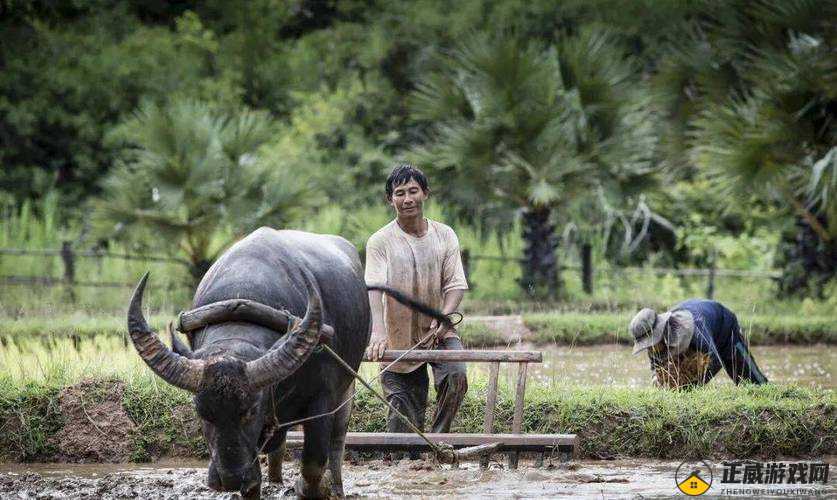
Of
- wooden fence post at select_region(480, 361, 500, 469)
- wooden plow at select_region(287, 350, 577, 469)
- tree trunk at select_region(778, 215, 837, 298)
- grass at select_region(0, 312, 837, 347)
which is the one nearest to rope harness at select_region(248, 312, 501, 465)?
wooden plow at select_region(287, 350, 577, 469)

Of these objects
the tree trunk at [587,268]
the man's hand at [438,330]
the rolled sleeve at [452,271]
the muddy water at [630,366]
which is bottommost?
the muddy water at [630,366]

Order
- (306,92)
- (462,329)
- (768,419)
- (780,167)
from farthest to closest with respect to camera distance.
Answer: (306,92)
(780,167)
(462,329)
(768,419)

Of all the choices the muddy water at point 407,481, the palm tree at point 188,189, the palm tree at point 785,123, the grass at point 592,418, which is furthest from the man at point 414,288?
the palm tree at point 188,189

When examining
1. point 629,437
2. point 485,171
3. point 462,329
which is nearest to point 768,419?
point 629,437

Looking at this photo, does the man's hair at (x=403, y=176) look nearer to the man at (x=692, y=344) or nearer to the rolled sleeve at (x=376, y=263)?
the rolled sleeve at (x=376, y=263)

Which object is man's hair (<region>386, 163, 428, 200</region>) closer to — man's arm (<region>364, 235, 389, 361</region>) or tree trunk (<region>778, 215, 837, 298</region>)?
man's arm (<region>364, 235, 389, 361</region>)

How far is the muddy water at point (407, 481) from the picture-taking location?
277 inches

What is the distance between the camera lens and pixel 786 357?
1419 cm

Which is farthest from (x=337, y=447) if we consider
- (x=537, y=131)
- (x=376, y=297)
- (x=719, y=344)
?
(x=537, y=131)

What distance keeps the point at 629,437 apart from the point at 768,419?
0.92 meters

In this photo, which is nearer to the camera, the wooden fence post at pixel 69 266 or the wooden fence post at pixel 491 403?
the wooden fence post at pixel 491 403

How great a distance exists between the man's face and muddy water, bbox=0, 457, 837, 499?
1554 mm

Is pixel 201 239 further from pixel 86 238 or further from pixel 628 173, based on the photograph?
pixel 628 173

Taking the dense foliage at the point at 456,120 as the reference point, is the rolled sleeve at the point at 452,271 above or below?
below
